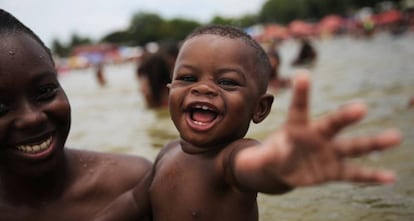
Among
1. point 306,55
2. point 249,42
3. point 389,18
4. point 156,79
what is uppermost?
point 249,42

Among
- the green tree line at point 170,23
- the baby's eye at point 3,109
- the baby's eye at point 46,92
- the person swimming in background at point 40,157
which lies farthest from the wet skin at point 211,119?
the green tree line at point 170,23

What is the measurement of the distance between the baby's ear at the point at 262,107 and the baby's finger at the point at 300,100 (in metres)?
0.86

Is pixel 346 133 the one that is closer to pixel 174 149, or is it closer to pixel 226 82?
pixel 174 149

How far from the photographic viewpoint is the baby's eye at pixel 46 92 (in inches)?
105

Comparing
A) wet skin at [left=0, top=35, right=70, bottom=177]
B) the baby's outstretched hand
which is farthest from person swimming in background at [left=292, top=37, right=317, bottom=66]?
the baby's outstretched hand

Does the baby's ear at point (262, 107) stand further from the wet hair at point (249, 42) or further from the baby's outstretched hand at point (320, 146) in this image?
the baby's outstretched hand at point (320, 146)

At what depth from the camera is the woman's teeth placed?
104 inches

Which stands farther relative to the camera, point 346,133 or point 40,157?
point 346,133

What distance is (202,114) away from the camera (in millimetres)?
2332

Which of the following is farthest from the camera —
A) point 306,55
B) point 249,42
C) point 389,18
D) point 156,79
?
point 389,18

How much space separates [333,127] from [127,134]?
21.3 feet

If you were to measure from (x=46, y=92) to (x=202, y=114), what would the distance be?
34.2 inches

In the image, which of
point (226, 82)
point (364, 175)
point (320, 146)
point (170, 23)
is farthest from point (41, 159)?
point (170, 23)

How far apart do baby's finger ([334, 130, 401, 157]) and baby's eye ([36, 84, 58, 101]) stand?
160 cm
